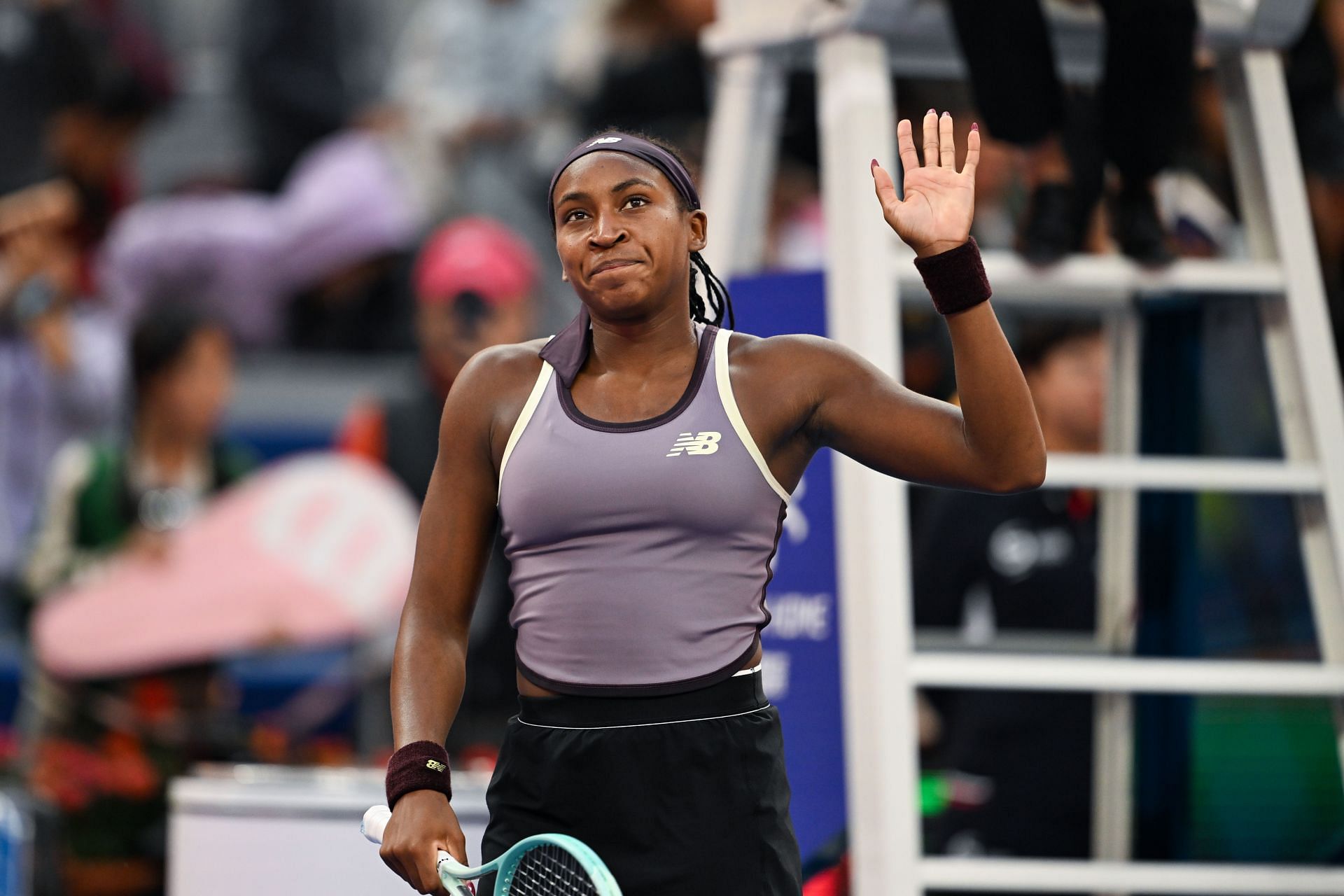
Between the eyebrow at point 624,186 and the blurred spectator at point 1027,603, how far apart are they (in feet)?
6.86

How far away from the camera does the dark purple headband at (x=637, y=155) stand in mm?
1979

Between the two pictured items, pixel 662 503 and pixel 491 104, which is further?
pixel 491 104

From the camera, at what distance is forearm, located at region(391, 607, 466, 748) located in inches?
79.3

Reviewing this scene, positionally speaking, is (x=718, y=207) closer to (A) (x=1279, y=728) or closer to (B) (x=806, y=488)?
(B) (x=806, y=488)

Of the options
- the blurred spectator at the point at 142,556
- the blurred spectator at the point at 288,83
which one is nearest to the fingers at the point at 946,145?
the blurred spectator at the point at 142,556

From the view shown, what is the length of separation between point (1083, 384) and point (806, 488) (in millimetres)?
1178

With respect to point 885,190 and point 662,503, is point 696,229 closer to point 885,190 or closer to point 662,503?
point 885,190

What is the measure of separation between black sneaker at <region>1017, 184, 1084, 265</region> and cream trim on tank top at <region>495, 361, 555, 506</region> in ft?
4.26

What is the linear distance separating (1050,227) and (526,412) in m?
1.39

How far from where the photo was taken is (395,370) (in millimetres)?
6375

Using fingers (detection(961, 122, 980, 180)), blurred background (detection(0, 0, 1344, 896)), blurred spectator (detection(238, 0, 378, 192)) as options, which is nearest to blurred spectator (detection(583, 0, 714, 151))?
blurred background (detection(0, 0, 1344, 896))

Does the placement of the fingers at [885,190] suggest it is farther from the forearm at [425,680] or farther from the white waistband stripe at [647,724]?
the forearm at [425,680]

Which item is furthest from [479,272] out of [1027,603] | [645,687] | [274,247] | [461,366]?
[645,687]

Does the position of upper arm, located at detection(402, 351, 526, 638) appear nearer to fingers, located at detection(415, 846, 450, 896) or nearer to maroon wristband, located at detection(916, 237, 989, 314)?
A: fingers, located at detection(415, 846, 450, 896)
